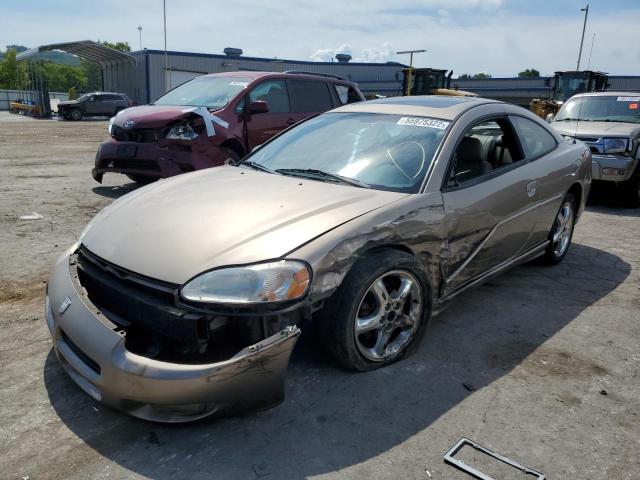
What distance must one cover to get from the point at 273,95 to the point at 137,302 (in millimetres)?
5576

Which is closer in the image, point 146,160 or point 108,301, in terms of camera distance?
point 108,301

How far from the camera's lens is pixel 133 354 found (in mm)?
2188

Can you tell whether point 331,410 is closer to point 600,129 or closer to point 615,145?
point 615,145

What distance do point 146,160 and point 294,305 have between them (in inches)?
192

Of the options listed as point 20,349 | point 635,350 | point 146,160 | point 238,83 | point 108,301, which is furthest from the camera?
point 238,83

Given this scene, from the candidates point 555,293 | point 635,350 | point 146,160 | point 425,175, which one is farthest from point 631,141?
point 146,160

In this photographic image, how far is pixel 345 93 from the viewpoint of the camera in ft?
27.9

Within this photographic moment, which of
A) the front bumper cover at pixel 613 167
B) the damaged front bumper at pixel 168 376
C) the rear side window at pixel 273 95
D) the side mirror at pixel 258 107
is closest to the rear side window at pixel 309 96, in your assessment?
the rear side window at pixel 273 95

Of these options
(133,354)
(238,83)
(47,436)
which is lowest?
(47,436)

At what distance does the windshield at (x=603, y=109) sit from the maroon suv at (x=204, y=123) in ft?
14.5

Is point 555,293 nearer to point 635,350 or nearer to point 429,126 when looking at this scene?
point 635,350

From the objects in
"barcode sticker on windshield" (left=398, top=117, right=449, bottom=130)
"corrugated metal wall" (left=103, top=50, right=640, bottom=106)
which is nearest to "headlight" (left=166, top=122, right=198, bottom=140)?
"barcode sticker on windshield" (left=398, top=117, right=449, bottom=130)

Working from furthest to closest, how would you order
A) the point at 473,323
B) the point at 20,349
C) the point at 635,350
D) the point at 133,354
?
the point at 473,323 → the point at 635,350 → the point at 20,349 → the point at 133,354

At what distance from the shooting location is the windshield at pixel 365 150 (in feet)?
10.5
